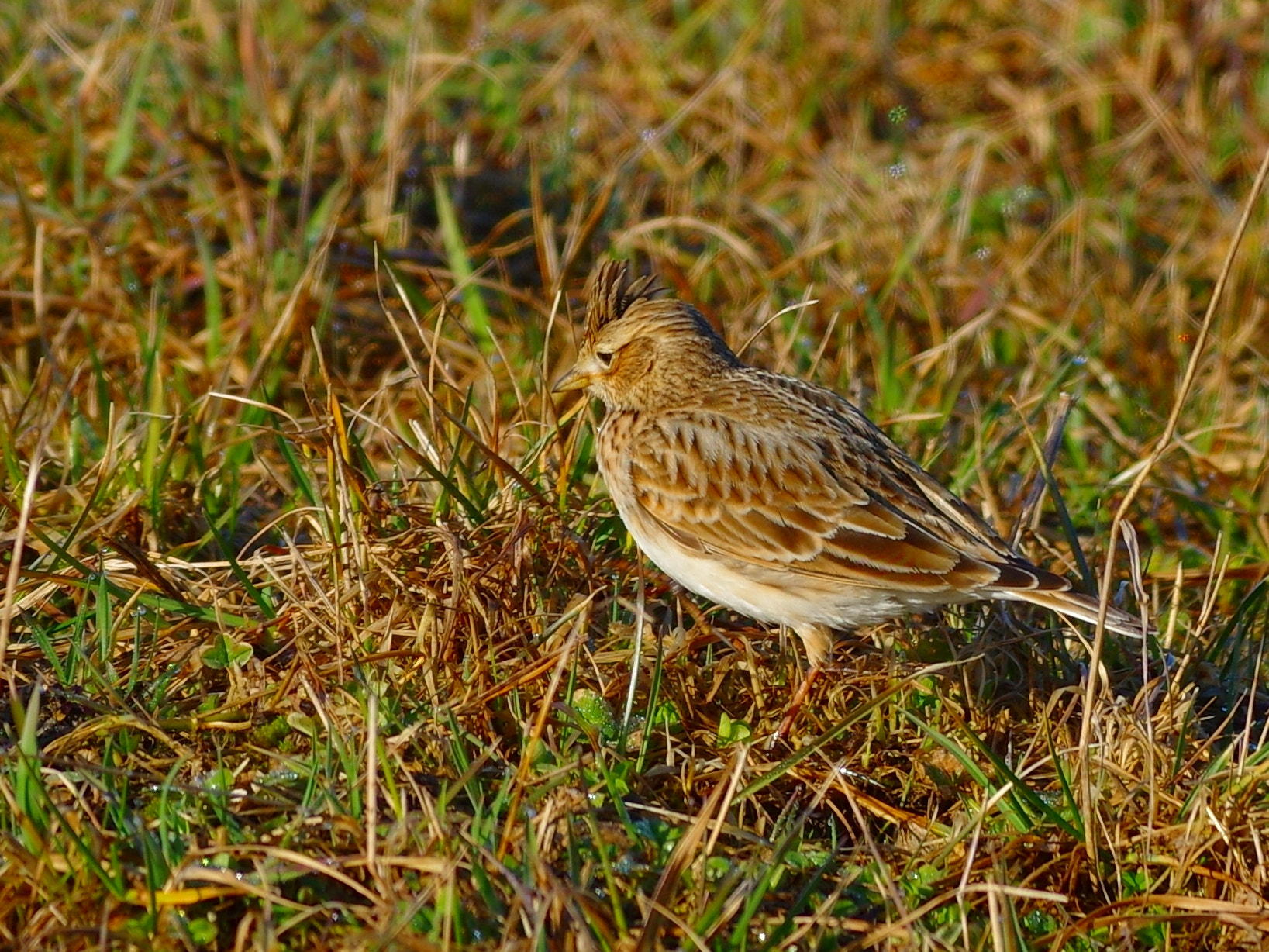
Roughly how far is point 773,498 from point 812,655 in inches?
17.6

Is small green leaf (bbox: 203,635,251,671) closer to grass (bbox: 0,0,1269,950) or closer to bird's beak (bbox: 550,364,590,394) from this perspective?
grass (bbox: 0,0,1269,950)

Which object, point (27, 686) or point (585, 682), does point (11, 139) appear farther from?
point (585, 682)

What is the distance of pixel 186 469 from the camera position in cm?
501

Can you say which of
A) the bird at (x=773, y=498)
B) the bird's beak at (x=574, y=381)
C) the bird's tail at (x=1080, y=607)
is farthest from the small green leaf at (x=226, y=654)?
the bird's tail at (x=1080, y=607)

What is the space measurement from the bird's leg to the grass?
0.21ft

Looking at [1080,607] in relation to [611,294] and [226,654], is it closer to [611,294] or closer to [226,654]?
[611,294]

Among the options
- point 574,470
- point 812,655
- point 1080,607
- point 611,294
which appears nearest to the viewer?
point 1080,607

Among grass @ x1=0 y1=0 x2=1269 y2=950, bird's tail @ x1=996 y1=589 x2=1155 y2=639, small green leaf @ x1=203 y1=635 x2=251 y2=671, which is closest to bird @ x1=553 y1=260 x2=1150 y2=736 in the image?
bird's tail @ x1=996 y1=589 x2=1155 y2=639

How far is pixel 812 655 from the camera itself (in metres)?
4.33

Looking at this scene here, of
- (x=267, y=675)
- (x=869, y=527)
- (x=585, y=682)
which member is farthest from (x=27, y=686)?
(x=869, y=527)

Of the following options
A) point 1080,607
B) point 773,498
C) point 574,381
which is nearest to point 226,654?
point 574,381

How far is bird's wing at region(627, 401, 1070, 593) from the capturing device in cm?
419

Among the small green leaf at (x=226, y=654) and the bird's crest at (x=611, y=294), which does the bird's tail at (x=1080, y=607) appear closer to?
the bird's crest at (x=611, y=294)

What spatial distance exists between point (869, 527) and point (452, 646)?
3.75ft
